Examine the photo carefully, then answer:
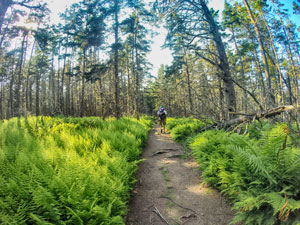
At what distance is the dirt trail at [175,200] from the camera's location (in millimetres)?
2578

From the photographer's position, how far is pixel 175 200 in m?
3.12

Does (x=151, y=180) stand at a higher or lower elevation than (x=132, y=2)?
lower

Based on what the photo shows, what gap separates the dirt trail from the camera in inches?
102

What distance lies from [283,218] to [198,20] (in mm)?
7138

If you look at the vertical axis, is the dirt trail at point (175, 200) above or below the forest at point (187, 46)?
below

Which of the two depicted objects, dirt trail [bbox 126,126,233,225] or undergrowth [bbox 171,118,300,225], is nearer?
undergrowth [bbox 171,118,300,225]

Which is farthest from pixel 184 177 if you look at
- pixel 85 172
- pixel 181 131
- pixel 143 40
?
pixel 143 40

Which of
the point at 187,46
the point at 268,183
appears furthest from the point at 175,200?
the point at 187,46

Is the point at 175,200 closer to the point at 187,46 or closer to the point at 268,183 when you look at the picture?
the point at 268,183

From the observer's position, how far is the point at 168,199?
10.4ft

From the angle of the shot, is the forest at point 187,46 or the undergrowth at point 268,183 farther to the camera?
the forest at point 187,46

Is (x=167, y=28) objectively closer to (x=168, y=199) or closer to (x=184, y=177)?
(x=184, y=177)

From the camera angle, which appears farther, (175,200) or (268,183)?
(175,200)

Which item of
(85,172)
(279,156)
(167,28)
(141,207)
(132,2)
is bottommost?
(141,207)
